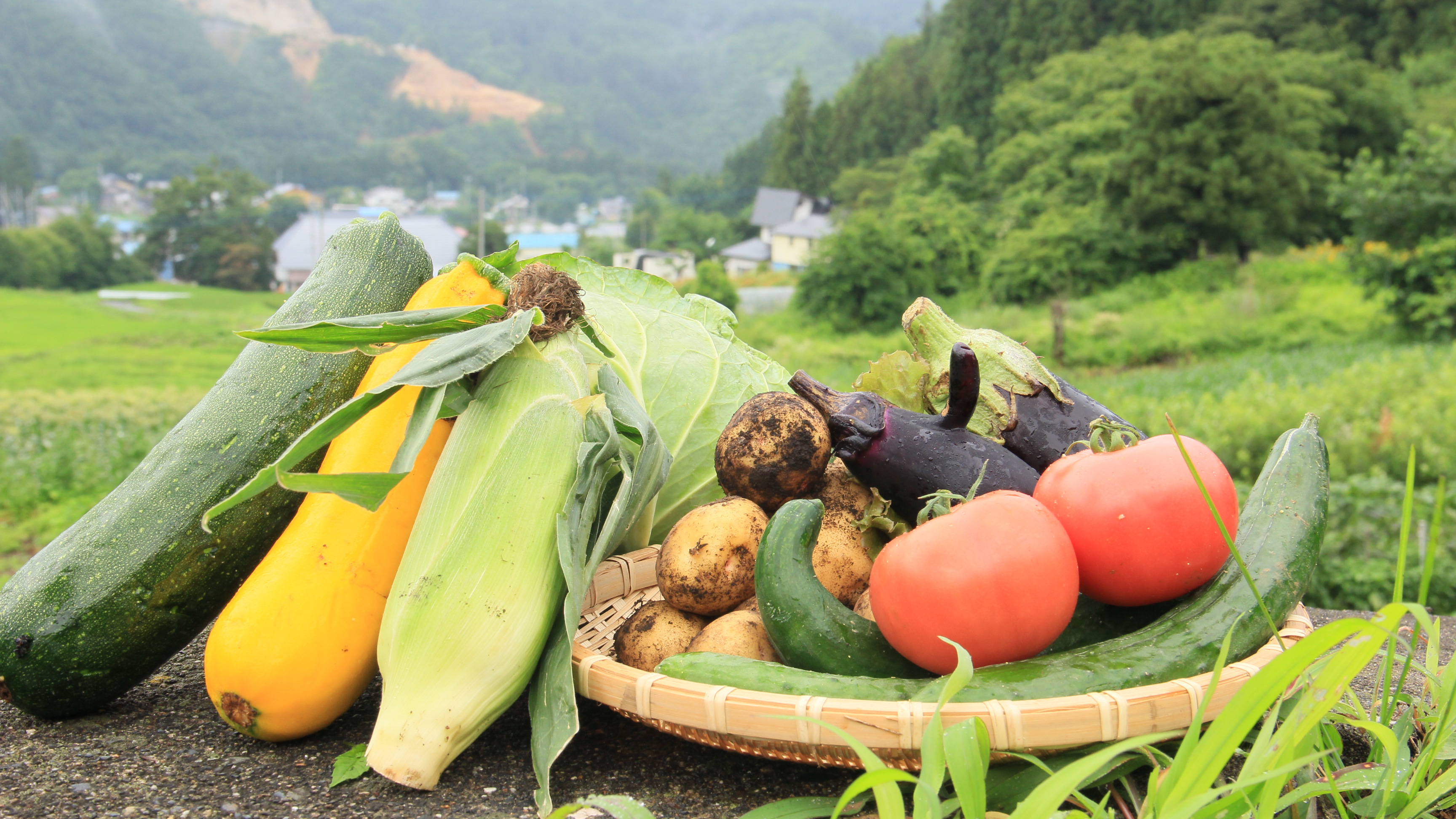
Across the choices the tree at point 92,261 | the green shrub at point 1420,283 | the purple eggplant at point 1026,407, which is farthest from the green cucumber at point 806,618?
the tree at point 92,261

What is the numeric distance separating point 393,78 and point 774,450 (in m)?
151

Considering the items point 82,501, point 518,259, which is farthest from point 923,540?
point 82,501

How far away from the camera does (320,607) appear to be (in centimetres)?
154

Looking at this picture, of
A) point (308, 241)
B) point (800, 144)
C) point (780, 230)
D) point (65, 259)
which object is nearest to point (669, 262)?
point (780, 230)

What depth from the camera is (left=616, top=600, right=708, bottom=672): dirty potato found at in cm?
171

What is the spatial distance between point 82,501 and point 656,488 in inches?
296

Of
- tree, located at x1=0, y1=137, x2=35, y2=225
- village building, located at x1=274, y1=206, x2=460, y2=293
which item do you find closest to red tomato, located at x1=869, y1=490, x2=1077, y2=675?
village building, located at x1=274, y1=206, x2=460, y2=293

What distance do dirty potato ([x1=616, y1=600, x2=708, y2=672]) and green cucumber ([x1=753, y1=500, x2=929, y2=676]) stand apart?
7.7 inches

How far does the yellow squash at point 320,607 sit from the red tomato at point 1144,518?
116 centimetres

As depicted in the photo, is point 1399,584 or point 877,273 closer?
point 1399,584

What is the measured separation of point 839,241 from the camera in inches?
1113

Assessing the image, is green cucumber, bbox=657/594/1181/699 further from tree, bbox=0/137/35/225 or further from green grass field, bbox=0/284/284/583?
tree, bbox=0/137/35/225

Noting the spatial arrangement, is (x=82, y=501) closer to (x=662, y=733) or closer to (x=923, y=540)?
(x=662, y=733)

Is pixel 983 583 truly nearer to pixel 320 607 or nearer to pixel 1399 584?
pixel 1399 584
